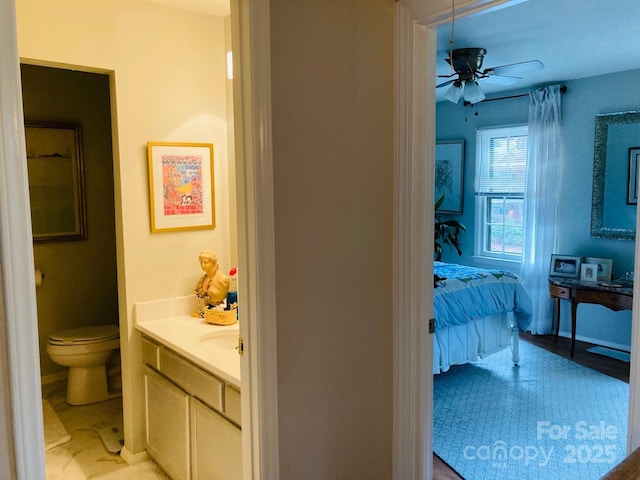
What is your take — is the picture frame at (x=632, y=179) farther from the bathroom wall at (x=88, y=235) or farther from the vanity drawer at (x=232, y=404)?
the bathroom wall at (x=88, y=235)

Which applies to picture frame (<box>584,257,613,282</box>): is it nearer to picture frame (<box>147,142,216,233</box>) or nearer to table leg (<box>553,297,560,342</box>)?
table leg (<box>553,297,560,342</box>)

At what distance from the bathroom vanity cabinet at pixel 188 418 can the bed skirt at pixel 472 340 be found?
72.9 inches

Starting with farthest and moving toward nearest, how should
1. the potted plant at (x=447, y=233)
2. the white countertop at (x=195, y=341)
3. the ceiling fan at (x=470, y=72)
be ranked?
the potted plant at (x=447, y=233) → the ceiling fan at (x=470, y=72) → the white countertop at (x=195, y=341)

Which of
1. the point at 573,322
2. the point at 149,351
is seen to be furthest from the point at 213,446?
the point at 573,322

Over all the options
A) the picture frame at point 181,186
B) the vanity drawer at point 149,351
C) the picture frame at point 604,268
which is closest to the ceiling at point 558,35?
the picture frame at point 181,186

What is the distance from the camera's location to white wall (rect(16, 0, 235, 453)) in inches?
94.7

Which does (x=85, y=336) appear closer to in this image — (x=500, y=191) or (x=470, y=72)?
(x=470, y=72)

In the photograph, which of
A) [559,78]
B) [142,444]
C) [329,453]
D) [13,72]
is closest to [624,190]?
[559,78]

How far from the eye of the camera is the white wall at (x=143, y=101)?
7.89ft

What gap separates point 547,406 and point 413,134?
8.10ft

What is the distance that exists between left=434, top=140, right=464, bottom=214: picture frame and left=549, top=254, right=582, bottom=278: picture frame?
1.32 m

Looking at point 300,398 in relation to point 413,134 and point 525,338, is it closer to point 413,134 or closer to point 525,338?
point 413,134

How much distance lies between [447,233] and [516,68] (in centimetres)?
270

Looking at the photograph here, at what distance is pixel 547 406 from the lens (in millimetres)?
3428
